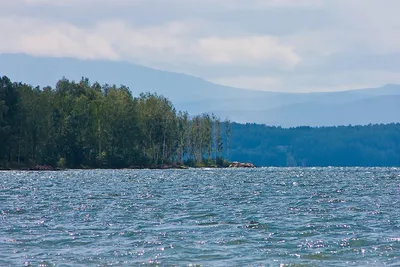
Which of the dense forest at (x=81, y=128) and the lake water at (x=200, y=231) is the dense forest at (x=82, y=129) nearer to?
the dense forest at (x=81, y=128)

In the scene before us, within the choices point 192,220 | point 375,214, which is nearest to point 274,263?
point 192,220

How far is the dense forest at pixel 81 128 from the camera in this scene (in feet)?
467

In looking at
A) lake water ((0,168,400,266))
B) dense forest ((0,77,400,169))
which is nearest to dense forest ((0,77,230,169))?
dense forest ((0,77,400,169))

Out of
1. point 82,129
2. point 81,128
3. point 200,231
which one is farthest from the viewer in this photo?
point 82,129

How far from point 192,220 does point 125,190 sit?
30.2 meters

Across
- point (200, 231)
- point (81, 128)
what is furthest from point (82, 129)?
point (200, 231)

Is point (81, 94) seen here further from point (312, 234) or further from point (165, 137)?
point (312, 234)

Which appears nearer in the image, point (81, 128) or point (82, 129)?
point (81, 128)

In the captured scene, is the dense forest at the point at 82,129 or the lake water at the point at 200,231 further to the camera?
the dense forest at the point at 82,129

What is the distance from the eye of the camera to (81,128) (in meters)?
163

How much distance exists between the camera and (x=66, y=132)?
525 feet

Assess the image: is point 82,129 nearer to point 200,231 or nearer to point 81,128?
point 81,128

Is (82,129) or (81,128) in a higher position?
(81,128)

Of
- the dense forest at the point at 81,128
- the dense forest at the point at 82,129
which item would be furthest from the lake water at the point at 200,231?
the dense forest at the point at 82,129
